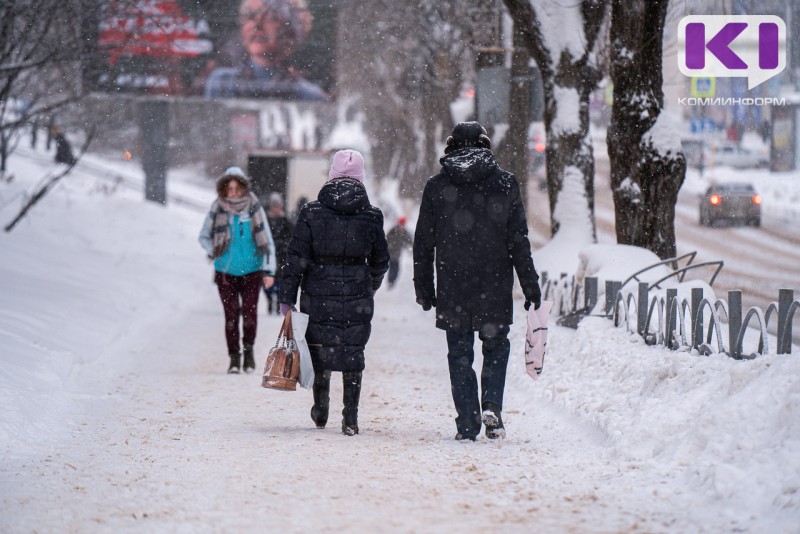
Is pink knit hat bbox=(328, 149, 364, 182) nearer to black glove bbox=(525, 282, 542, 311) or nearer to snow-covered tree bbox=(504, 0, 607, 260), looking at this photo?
black glove bbox=(525, 282, 542, 311)

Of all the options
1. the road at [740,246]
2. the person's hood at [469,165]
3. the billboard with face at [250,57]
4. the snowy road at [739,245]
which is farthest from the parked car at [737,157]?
the person's hood at [469,165]

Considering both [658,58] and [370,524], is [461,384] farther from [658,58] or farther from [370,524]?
[658,58]

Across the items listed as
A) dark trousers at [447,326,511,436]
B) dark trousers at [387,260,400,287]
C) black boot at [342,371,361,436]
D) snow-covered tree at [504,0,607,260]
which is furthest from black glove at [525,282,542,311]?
dark trousers at [387,260,400,287]

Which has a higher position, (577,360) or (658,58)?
(658,58)

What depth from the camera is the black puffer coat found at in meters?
6.98

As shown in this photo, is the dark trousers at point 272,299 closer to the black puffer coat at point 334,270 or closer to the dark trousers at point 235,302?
the dark trousers at point 235,302

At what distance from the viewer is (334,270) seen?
7016 millimetres

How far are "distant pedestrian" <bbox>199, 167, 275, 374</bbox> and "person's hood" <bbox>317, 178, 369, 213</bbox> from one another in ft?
10.6

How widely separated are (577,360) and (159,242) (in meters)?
21.0

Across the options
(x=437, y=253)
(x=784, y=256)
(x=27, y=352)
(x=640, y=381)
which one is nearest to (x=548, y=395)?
(x=640, y=381)

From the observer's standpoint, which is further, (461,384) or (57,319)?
(57,319)

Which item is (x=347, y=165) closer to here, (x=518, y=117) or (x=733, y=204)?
(x=518, y=117)

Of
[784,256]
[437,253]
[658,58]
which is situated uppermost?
[658,58]

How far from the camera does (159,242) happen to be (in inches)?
1121
